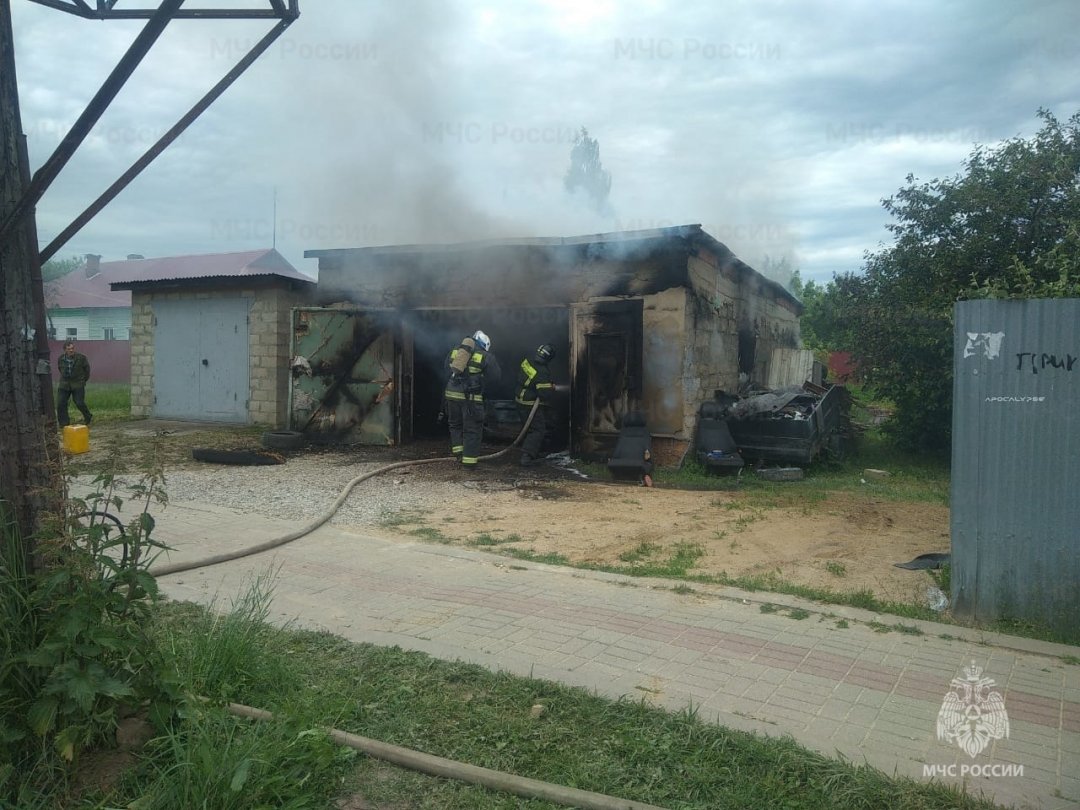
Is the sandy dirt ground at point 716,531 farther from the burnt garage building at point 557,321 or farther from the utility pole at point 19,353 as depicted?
the utility pole at point 19,353

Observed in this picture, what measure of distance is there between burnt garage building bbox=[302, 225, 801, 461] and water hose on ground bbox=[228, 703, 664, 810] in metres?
8.56

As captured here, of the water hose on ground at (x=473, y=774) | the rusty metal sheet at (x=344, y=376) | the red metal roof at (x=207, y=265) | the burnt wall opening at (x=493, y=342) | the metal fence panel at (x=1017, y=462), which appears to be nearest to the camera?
the water hose on ground at (x=473, y=774)

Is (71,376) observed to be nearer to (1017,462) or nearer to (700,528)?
(700,528)

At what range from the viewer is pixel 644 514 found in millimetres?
8289

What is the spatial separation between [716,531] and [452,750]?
15.6 feet

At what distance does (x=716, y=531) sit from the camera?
293 inches

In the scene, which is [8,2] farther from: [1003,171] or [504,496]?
[1003,171]

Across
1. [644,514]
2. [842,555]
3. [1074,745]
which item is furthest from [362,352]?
[1074,745]

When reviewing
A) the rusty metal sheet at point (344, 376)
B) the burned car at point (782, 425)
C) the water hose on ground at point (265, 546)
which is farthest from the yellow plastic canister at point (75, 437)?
the burned car at point (782, 425)

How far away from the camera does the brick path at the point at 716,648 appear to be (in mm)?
3260

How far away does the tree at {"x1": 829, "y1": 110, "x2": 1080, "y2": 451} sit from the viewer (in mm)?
11805

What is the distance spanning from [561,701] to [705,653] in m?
1.06

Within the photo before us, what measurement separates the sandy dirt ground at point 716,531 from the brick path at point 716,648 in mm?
753

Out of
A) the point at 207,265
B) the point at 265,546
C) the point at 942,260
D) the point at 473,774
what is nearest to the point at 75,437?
the point at 265,546
